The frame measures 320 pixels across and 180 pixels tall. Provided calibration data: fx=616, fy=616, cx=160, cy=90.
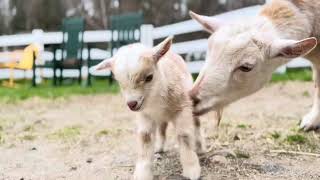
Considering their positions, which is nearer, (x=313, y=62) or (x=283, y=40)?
(x=283, y=40)

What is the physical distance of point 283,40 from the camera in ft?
10.8

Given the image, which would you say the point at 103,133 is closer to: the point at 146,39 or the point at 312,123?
the point at 312,123

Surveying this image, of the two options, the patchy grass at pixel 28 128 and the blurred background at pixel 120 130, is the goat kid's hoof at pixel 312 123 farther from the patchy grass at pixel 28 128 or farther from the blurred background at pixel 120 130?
the patchy grass at pixel 28 128

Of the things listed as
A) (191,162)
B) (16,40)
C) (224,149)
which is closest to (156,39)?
(16,40)

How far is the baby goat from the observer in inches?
109

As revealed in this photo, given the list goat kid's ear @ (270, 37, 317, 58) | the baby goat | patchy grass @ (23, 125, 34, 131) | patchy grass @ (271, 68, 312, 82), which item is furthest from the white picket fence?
the baby goat

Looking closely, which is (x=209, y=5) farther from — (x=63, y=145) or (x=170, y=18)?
(x=63, y=145)

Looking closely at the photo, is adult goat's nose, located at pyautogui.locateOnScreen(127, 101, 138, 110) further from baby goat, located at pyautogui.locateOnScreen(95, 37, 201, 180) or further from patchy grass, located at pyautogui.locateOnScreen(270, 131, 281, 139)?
patchy grass, located at pyautogui.locateOnScreen(270, 131, 281, 139)

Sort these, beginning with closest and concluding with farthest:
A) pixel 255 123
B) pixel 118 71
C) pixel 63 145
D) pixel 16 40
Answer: pixel 118 71, pixel 63 145, pixel 255 123, pixel 16 40

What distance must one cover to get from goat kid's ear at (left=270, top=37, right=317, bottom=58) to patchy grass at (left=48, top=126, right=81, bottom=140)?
2.01 meters

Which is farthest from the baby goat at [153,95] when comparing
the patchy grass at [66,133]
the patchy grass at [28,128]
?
the patchy grass at [28,128]

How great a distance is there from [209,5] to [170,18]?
69.0 inches

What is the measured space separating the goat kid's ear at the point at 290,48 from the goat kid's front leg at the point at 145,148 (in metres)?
0.77

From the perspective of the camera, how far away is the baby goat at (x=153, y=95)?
2.77 meters
